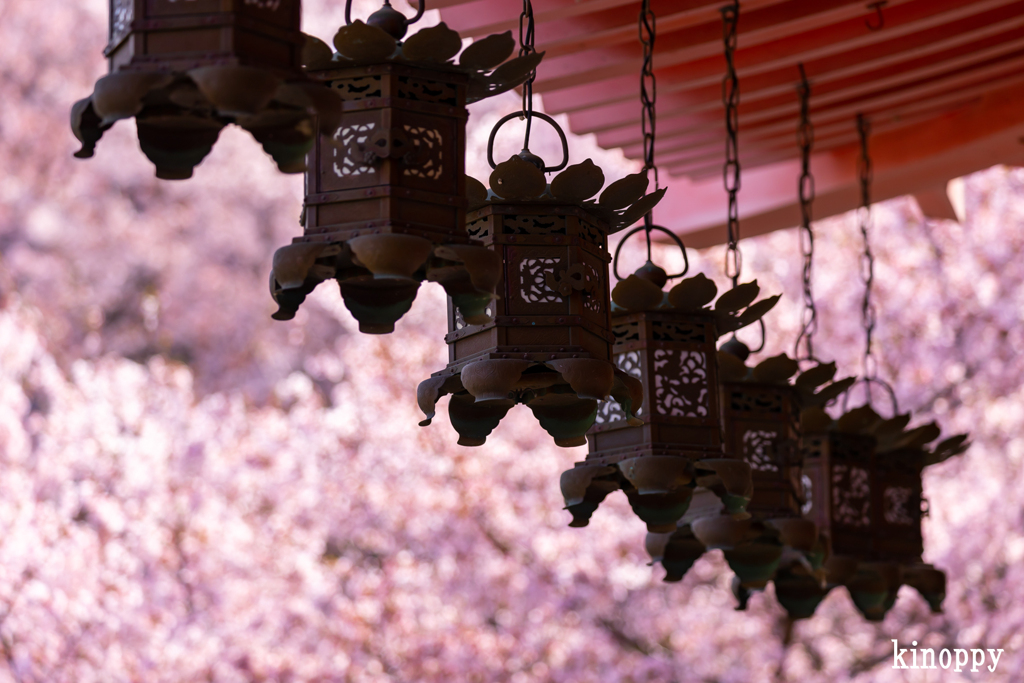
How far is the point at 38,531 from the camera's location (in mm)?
6891

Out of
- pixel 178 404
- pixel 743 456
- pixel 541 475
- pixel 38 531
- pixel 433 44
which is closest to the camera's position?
pixel 433 44

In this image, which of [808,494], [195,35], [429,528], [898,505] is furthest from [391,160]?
[429,528]

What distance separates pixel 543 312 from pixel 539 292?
3 centimetres

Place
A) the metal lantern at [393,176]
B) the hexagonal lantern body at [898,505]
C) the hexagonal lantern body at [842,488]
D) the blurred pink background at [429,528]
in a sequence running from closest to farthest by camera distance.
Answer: the metal lantern at [393,176]
the hexagonal lantern body at [842,488]
the hexagonal lantern body at [898,505]
the blurred pink background at [429,528]

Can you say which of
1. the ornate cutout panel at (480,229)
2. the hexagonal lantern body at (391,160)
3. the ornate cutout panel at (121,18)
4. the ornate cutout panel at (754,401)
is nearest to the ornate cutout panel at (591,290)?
the ornate cutout panel at (480,229)

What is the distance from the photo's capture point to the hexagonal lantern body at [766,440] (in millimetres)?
2428

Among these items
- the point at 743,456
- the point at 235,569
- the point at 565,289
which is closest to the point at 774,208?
the point at 743,456

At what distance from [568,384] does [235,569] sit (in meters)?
5.92

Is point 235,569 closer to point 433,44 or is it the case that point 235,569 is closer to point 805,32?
point 805,32

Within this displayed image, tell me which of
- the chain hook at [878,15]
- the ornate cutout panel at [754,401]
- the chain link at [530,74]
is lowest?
the ornate cutout panel at [754,401]

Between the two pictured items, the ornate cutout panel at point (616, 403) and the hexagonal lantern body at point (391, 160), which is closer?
the hexagonal lantern body at point (391, 160)

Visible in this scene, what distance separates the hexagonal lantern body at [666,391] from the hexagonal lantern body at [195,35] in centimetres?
89

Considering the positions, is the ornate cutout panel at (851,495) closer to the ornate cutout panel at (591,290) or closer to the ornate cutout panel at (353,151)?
the ornate cutout panel at (591,290)

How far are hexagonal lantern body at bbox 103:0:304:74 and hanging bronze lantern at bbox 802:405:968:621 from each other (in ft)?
5.84
